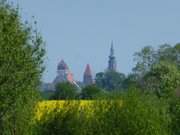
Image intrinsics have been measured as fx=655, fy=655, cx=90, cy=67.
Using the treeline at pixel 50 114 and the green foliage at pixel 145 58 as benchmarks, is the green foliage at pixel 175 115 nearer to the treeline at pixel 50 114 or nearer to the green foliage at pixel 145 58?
the treeline at pixel 50 114

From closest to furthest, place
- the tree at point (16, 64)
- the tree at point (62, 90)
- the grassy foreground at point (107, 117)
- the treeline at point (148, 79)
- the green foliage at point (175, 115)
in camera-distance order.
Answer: the tree at point (16, 64) → the grassy foreground at point (107, 117) → the green foliage at point (175, 115) → the treeline at point (148, 79) → the tree at point (62, 90)

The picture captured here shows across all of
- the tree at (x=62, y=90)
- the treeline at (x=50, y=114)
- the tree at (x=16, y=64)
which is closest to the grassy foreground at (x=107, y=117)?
the treeline at (x=50, y=114)

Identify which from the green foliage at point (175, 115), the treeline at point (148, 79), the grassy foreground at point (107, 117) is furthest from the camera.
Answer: the treeline at point (148, 79)

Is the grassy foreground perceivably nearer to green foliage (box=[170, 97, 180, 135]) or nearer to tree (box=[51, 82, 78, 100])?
green foliage (box=[170, 97, 180, 135])

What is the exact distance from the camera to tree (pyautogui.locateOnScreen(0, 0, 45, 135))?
15.5 metres

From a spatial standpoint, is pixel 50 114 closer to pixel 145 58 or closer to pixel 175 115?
pixel 175 115

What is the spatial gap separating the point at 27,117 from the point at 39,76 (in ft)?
6.52

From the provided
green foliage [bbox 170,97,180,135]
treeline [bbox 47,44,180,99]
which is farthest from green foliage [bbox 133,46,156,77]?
green foliage [bbox 170,97,180,135]

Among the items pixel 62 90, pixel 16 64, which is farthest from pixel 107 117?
pixel 62 90

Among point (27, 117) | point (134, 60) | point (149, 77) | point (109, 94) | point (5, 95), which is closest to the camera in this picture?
point (5, 95)

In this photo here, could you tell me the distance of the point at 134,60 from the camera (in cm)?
7700

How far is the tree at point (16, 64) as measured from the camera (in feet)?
51.0

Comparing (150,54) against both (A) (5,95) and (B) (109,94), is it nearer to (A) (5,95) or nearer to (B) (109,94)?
(B) (109,94)

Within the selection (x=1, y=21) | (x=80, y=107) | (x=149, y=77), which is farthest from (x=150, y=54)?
(x=1, y=21)
